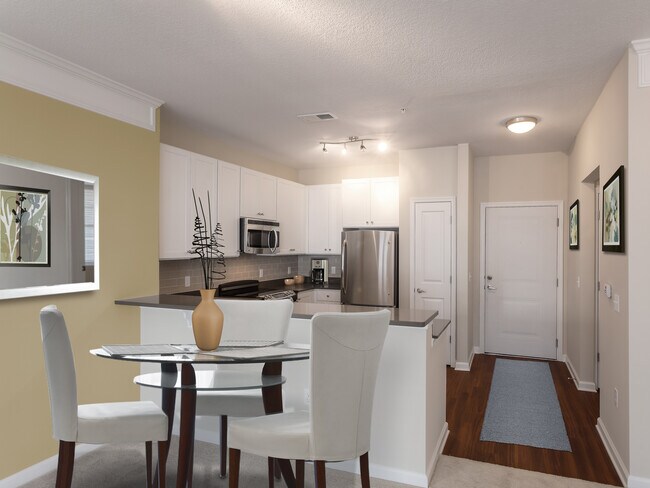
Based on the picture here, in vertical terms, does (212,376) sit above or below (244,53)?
below

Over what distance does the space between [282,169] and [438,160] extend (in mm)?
2127

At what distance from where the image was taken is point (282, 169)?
249 inches

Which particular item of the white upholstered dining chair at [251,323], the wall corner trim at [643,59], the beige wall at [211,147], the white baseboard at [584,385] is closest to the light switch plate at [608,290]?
the wall corner trim at [643,59]

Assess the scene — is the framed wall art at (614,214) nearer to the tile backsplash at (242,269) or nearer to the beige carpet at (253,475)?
the beige carpet at (253,475)

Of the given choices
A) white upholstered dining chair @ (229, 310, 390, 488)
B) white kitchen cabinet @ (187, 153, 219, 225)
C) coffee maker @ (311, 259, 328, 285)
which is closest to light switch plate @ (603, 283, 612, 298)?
white upholstered dining chair @ (229, 310, 390, 488)

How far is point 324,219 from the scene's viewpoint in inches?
245

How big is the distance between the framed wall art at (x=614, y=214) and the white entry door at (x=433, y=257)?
2.10m

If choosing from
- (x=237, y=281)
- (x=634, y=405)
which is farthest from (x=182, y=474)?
(x=237, y=281)

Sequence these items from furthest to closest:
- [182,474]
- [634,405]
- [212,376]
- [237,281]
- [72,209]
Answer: [237,281] < [72,209] < [634,405] < [212,376] < [182,474]

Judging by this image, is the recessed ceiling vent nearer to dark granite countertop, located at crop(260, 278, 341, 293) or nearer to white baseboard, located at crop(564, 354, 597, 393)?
dark granite countertop, located at crop(260, 278, 341, 293)

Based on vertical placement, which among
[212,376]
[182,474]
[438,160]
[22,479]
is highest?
[438,160]

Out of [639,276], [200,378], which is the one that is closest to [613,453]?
[639,276]

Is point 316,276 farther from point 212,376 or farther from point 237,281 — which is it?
point 212,376

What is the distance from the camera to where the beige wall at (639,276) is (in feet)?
8.63
